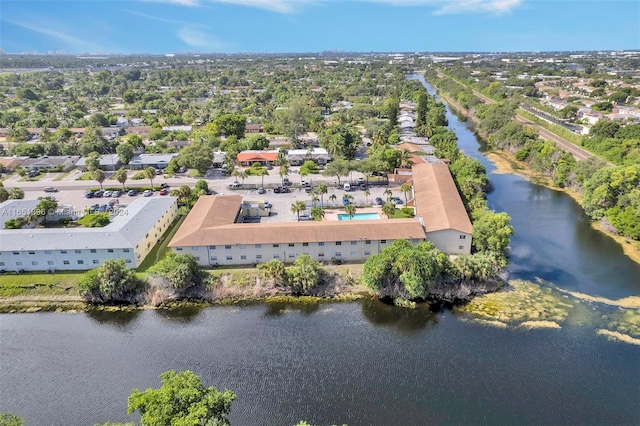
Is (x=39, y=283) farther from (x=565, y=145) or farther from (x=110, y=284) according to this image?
(x=565, y=145)

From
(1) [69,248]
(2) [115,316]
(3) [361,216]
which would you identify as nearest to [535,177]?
(3) [361,216]

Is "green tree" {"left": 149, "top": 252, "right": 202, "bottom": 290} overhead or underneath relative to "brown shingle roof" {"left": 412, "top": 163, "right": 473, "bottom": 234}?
underneath

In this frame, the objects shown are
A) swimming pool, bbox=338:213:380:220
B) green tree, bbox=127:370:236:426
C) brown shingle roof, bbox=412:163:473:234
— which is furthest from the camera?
swimming pool, bbox=338:213:380:220

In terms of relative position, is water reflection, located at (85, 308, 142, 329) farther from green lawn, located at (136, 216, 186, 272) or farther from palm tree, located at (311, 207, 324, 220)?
palm tree, located at (311, 207, 324, 220)

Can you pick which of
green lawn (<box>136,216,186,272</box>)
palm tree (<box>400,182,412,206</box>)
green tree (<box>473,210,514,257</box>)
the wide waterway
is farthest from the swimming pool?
green lawn (<box>136,216,186,272</box>)

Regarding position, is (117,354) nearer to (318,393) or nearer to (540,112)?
(318,393)

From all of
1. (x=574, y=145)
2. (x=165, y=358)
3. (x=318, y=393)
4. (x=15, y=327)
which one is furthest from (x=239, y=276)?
(x=574, y=145)
